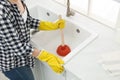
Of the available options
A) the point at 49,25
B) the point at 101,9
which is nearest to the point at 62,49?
the point at 49,25

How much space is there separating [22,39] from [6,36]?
14cm

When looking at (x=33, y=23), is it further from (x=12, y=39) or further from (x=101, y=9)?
(x=101, y=9)

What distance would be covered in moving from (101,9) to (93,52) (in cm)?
41

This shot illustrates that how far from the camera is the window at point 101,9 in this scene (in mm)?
1571

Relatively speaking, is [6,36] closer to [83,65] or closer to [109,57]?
[83,65]

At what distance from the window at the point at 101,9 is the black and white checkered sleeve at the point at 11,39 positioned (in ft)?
2.23

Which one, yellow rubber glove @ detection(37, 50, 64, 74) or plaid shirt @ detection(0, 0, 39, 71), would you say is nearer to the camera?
plaid shirt @ detection(0, 0, 39, 71)

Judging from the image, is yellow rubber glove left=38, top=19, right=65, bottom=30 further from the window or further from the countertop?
the window

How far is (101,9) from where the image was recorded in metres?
1.64

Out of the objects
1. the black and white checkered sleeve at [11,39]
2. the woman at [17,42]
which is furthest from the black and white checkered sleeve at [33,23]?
the black and white checkered sleeve at [11,39]

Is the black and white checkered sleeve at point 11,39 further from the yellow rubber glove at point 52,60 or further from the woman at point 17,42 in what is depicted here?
the yellow rubber glove at point 52,60

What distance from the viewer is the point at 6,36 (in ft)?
3.82

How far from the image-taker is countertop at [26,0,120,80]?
1.29m

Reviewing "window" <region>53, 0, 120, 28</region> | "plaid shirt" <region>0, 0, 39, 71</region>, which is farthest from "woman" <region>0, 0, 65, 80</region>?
"window" <region>53, 0, 120, 28</region>
